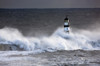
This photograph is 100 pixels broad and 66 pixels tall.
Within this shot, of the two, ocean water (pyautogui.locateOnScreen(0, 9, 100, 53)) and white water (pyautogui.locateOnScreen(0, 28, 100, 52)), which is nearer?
ocean water (pyautogui.locateOnScreen(0, 9, 100, 53))

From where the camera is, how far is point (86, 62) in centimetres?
302

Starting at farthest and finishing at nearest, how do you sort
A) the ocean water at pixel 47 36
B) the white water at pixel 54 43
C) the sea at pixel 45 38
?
1. the white water at pixel 54 43
2. the ocean water at pixel 47 36
3. the sea at pixel 45 38

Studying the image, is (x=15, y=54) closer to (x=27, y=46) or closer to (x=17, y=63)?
(x=17, y=63)

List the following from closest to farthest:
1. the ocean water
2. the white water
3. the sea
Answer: the sea < the ocean water < the white water

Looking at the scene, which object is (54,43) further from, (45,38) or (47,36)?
(47,36)

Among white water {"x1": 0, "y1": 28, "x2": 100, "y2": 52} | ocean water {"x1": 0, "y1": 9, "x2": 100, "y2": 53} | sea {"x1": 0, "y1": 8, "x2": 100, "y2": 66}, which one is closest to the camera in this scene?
sea {"x1": 0, "y1": 8, "x2": 100, "y2": 66}

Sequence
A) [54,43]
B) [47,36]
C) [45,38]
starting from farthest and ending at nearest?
[47,36]
[45,38]
[54,43]

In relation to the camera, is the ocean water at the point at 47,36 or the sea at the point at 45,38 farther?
the ocean water at the point at 47,36

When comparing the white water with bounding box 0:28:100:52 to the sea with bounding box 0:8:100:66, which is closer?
the sea with bounding box 0:8:100:66

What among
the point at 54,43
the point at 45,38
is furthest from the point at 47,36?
the point at 54,43

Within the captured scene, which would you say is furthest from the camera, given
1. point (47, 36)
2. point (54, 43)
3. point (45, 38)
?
point (47, 36)

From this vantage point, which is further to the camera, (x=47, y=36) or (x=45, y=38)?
(x=47, y=36)

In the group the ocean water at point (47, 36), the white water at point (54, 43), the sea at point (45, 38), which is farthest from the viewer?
the white water at point (54, 43)

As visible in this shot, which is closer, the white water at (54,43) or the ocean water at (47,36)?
the ocean water at (47,36)
